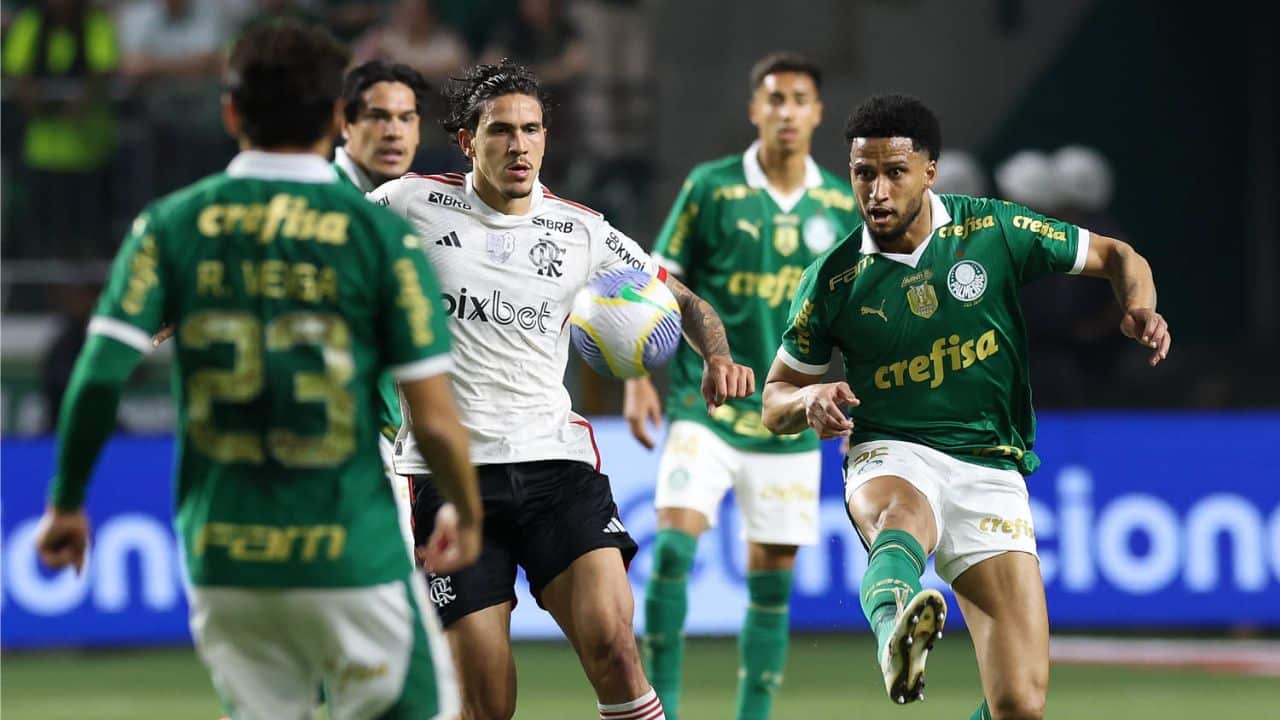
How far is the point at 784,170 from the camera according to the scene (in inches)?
339

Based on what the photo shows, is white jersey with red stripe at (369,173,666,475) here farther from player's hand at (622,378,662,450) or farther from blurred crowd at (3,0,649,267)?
blurred crowd at (3,0,649,267)

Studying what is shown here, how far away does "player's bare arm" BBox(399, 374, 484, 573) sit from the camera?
4305 millimetres

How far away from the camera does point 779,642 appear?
26.9 feet

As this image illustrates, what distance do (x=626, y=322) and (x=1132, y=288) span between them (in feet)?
5.01

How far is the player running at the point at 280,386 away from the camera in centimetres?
422

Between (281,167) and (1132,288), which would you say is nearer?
(281,167)

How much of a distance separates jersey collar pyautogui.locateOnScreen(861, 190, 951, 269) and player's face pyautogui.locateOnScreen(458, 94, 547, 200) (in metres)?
1.06

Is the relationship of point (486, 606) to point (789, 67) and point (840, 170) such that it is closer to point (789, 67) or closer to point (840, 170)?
point (789, 67)

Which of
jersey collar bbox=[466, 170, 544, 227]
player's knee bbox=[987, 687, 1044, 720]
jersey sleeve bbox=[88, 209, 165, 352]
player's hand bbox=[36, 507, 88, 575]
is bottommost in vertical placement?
player's knee bbox=[987, 687, 1044, 720]

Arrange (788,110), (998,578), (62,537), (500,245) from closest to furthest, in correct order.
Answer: (62,537) → (998,578) → (500,245) → (788,110)

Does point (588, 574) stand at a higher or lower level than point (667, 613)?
higher

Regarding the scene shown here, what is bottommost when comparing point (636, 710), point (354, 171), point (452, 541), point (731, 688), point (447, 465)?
point (731, 688)

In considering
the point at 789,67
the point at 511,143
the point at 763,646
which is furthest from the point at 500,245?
the point at 789,67

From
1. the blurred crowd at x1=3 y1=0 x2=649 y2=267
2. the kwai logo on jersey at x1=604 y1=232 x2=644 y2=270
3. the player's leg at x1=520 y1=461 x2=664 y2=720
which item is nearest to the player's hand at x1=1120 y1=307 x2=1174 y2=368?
the kwai logo on jersey at x1=604 y1=232 x2=644 y2=270
